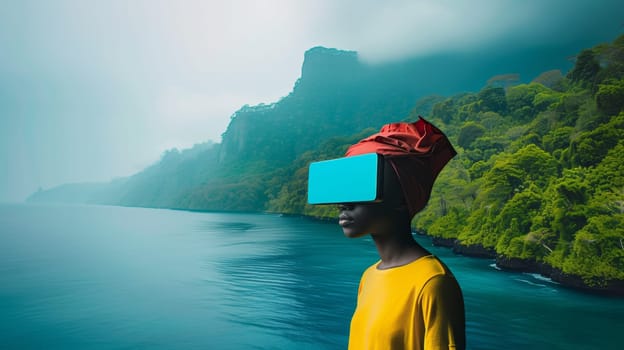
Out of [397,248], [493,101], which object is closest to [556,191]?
[397,248]

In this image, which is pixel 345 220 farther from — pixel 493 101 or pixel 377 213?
pixel 493 101

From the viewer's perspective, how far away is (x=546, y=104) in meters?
48.1

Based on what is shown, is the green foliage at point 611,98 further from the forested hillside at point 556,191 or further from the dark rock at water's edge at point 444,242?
the dark rock at water's edge at point 444,242

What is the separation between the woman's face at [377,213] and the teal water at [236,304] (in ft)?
41.3

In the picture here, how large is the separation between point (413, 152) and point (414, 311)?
1.53 feet

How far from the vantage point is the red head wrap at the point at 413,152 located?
1.38 metres

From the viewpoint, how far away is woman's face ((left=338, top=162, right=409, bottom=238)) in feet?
4.67

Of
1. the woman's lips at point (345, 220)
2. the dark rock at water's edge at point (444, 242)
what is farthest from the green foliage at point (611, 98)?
the woman's lips at point (345, 220)

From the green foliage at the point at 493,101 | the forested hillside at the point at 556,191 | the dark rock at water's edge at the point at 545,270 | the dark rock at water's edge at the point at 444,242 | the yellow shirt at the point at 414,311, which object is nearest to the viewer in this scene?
the yellow shirt at the point at 414,311

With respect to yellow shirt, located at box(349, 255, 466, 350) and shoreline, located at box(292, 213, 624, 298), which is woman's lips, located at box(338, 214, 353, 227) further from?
shoreline, located at box(292, 213, 624, 298)

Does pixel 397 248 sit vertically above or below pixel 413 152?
below

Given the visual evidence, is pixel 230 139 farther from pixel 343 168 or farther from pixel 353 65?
pixel 343 168

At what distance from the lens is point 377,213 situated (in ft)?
4.75

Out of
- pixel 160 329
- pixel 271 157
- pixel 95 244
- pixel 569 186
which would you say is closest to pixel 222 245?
pixel 95 244
